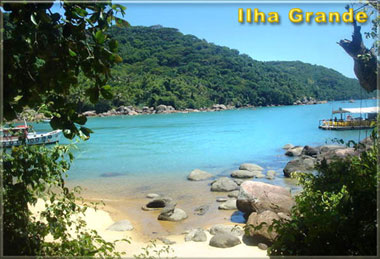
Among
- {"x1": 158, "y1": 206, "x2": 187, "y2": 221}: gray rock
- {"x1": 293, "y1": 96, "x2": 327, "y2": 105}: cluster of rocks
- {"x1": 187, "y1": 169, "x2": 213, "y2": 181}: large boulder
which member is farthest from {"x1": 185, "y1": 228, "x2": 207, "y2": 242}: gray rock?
{"x1": 293, "y1": 96, "x2": 327, "y2": 105}: cluster of rocks

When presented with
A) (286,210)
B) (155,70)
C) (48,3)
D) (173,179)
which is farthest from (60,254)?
(155,70)

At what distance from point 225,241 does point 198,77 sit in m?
93.6

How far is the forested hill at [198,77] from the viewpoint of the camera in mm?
77750

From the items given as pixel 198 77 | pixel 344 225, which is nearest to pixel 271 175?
pixel 344 225

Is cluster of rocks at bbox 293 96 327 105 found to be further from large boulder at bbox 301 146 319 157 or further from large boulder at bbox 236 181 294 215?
large boulder at bbox 236 181 294 215

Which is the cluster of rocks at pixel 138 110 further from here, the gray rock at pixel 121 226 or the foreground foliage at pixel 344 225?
the foreground foliage at pixel 344 225

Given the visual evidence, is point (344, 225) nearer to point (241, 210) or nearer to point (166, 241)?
point (166, 241)

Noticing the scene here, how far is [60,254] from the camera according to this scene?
8.61ft

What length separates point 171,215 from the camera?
7531 mm

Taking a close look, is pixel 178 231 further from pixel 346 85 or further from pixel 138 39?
pixel 346 85

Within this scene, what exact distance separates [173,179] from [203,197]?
3.00 metres

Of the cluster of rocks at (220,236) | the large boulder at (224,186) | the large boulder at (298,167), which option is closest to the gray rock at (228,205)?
the large boulder at (224,186)

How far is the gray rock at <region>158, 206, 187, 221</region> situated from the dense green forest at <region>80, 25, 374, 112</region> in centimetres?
6168

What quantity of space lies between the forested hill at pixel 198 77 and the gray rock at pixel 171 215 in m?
62.0
